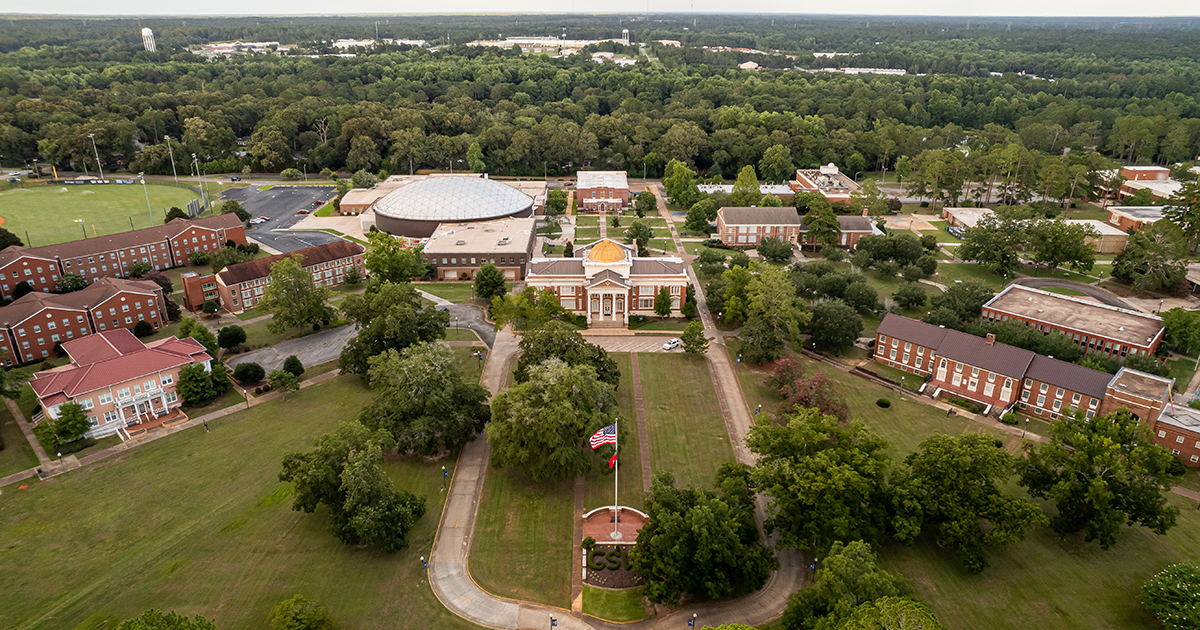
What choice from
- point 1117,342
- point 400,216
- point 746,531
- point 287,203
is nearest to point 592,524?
point 746,531

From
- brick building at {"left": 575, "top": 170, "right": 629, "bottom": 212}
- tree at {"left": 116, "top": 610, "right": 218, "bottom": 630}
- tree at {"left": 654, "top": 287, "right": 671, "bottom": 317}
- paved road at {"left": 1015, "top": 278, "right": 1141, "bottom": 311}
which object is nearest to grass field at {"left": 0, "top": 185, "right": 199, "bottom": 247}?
brick building at {"left": 575, "top": 170, "right": 629, "bottom": 212}

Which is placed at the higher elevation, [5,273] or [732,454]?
[5,273]

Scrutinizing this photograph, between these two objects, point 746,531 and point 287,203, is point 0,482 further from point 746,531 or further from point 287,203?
point 287,203

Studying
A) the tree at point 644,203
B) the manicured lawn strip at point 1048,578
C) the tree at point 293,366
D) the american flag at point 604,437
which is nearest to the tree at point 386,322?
the tree at point 293,366

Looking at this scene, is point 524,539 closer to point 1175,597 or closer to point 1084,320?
point 1175,597

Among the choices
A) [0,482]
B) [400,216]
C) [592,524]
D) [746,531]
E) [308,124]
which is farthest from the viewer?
[308,124]

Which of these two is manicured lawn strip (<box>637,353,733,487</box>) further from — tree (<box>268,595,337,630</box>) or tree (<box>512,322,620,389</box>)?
tree (<box>268,595,337,630</box>)

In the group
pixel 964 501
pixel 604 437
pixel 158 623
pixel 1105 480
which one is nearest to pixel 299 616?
pixel 158 623
